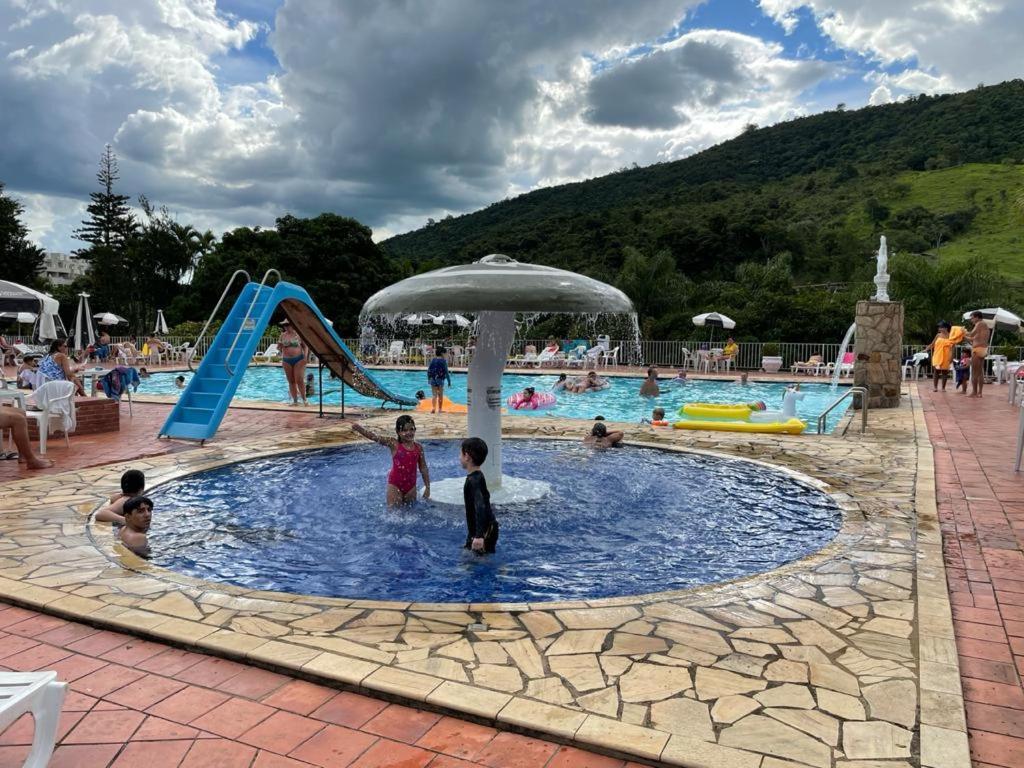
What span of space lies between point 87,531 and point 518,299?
13.4ft

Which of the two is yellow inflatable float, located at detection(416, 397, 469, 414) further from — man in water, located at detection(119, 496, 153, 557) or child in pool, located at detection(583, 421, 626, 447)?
man in water, located at detection(119, 496, 153, 557)

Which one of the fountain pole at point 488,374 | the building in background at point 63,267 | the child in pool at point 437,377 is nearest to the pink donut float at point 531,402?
the child in pool at point 437,377

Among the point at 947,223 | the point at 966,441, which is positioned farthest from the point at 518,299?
the point at 947,223

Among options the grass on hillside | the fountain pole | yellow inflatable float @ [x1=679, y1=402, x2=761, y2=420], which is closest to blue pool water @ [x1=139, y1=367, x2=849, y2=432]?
yellow inflatable float @ [x1=679, y1=402, x2=761, y2=420]

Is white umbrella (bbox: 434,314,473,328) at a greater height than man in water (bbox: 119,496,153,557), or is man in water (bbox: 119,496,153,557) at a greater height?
white umbrella (bbox: 434,314,473,328)

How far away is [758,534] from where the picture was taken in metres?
6.21

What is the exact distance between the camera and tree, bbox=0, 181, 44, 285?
1628 inches

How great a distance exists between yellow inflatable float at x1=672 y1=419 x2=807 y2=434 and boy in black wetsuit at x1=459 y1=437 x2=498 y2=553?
25.9ft

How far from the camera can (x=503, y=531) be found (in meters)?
6.23

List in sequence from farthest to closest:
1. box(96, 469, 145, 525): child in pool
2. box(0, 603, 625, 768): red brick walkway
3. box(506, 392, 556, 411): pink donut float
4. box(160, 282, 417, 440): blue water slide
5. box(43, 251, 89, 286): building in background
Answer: box(43, 251, 89, 286): building in background < box(506, 392, 556, 411): pink donut float < box(160, 282, 417, 440): blue water slide < box(96, 469, 145, 525): child in pool < box(0, 603, 625, 768): red brick walkway

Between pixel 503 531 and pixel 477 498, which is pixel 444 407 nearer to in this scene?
pixel 503 531

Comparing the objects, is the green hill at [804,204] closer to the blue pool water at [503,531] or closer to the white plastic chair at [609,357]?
the white plastic chair at [609,357]

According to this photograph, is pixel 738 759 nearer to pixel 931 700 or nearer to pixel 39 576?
pixel 931 700

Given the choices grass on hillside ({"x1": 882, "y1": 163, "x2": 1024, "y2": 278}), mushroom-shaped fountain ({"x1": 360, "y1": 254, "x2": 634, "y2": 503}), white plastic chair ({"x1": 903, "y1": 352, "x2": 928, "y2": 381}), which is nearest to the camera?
mushroom-shaped fountain ({"x1": 360, "y1": 254, "x2": 634, "y2": 503})
